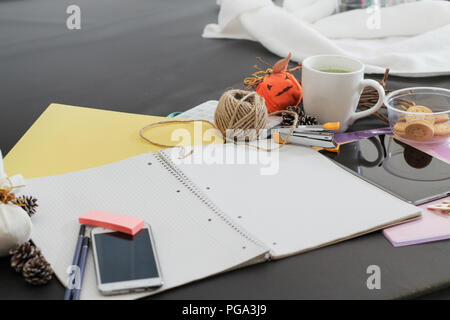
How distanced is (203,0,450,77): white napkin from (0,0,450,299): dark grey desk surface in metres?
0.05

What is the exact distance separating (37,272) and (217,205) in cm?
23

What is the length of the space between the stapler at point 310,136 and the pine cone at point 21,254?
40 cm

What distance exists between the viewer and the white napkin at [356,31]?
111 cm

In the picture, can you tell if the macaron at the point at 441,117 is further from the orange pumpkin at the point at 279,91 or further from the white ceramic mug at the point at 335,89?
the orange pumpkin at the point at 279,91

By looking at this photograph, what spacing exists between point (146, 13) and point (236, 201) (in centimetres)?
116

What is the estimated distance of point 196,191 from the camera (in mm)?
658

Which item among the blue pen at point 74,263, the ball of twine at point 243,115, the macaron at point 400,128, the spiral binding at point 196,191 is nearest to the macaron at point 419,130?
the macaron at point 400,128

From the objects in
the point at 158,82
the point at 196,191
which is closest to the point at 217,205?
the point at 196,191

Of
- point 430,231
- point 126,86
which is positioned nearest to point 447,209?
point 430,231

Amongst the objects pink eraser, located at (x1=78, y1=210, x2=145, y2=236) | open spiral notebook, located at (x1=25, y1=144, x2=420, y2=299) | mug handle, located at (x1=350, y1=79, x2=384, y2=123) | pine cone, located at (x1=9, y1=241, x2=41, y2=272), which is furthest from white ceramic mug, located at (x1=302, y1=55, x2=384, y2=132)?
pine cone, located at (x1=9, y1=241, x2=41, y2=272)

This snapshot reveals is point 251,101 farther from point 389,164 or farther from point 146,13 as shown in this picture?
point 146,13

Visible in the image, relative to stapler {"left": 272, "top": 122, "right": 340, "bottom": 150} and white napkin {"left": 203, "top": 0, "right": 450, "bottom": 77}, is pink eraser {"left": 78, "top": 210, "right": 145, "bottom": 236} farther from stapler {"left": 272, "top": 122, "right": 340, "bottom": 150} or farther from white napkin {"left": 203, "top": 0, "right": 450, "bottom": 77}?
white napkin {"left": 203, "top": 0, "right": 450, "bottom": 77}

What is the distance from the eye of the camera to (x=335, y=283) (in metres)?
0.52

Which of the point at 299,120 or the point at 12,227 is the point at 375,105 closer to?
the point at 299,120
